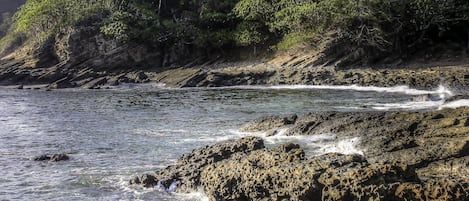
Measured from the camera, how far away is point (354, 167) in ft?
33.9

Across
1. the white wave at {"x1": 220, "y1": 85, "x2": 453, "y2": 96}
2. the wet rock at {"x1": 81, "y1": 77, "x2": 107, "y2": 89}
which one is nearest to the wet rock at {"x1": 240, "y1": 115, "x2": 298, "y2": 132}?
the white wave at {"x1": 220, "y1": 85, "x2": 453, "y2": 96}

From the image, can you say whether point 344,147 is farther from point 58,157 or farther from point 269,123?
point 58,157

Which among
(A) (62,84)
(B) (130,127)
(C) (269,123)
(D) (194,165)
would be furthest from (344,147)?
(A) (62,84)

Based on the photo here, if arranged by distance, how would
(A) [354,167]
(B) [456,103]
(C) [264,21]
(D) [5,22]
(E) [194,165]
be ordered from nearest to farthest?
1. (A) [354,167]
2. (E) [194,165]
3. (B) [456,103]
4. (C) [264,21]
5. (D) [5,22]

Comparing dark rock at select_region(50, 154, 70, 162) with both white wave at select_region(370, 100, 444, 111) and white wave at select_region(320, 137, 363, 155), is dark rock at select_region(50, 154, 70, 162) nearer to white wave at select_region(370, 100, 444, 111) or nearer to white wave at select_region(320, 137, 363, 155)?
white wave at select_region(320, 137, 363, 155)

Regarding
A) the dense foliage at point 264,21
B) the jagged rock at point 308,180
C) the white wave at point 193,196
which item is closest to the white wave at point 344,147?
the jagged rock at point 308,180

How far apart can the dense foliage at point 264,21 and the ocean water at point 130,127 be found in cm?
1084

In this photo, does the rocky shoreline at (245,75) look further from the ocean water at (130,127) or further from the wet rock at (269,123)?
the wet rock at (269,123)

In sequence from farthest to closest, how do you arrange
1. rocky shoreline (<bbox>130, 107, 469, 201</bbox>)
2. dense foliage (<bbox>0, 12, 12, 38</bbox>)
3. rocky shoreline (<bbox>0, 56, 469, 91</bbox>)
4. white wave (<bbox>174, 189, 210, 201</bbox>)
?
dense foliage (<bbox>0, 12, 12, 38</bbox>), rocky shoreline (<bbox>0, 56, 469, 91</bbox>), white wave (<bbox>174, 189, 210, 201</bbox>), rocky shoreline (<bbox>130, 107, 469, 201</bbox>)

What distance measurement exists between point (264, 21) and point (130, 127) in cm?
3807

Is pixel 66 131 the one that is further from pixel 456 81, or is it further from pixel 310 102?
pixel 456 81

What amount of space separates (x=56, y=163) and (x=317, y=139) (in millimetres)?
9312

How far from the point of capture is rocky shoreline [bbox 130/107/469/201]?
970 centimetres

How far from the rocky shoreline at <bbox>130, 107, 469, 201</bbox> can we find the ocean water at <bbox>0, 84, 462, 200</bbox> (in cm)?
91
